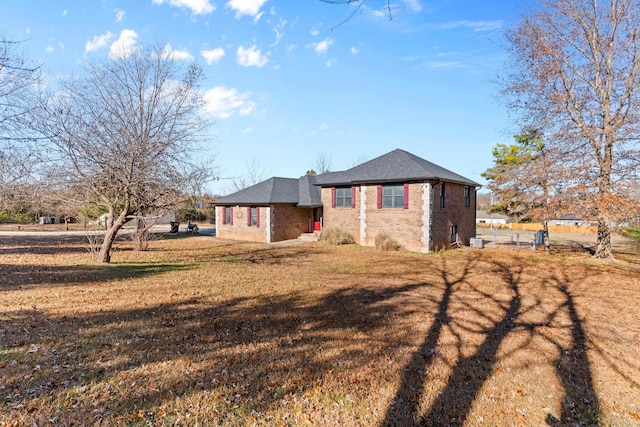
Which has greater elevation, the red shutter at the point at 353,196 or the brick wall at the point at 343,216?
the red shutter at the point at 353,196

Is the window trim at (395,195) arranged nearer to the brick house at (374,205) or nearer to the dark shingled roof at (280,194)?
the brick house at (374,205)

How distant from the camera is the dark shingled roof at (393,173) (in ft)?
60.1

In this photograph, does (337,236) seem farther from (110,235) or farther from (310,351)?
(310,351)

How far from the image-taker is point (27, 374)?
12.6ft

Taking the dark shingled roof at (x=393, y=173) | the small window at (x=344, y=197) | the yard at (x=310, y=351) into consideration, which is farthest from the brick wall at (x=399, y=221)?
the yard at (x=310, y=351)

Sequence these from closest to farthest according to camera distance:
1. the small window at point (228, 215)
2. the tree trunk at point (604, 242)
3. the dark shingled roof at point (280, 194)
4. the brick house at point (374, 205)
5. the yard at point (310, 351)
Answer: the yard at point (310, 351) < the tree trunk at point (604, 242) < the brick house at point (374, 205) < the dark shingled roof at point (280, 194) < the small window at point (228, 215)

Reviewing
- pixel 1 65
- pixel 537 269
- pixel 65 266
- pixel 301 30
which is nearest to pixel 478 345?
pixel 301 30

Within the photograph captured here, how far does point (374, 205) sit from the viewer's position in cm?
1984

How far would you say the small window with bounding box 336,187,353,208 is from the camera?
21516mm

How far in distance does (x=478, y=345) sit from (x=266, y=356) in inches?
140

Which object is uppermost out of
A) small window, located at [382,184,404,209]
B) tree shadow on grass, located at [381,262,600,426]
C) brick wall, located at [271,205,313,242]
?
small window, located at [382,184,404,209]

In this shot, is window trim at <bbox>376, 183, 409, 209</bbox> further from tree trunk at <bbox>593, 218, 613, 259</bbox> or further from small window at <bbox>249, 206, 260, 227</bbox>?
tree trunk at <bbox>593, 218, 613, 259</bbox>

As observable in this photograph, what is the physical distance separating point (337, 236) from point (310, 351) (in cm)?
1591

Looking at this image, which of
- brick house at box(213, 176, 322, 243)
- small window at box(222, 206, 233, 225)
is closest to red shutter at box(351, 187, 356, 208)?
brick house at box(213, 176, 322, 243)
